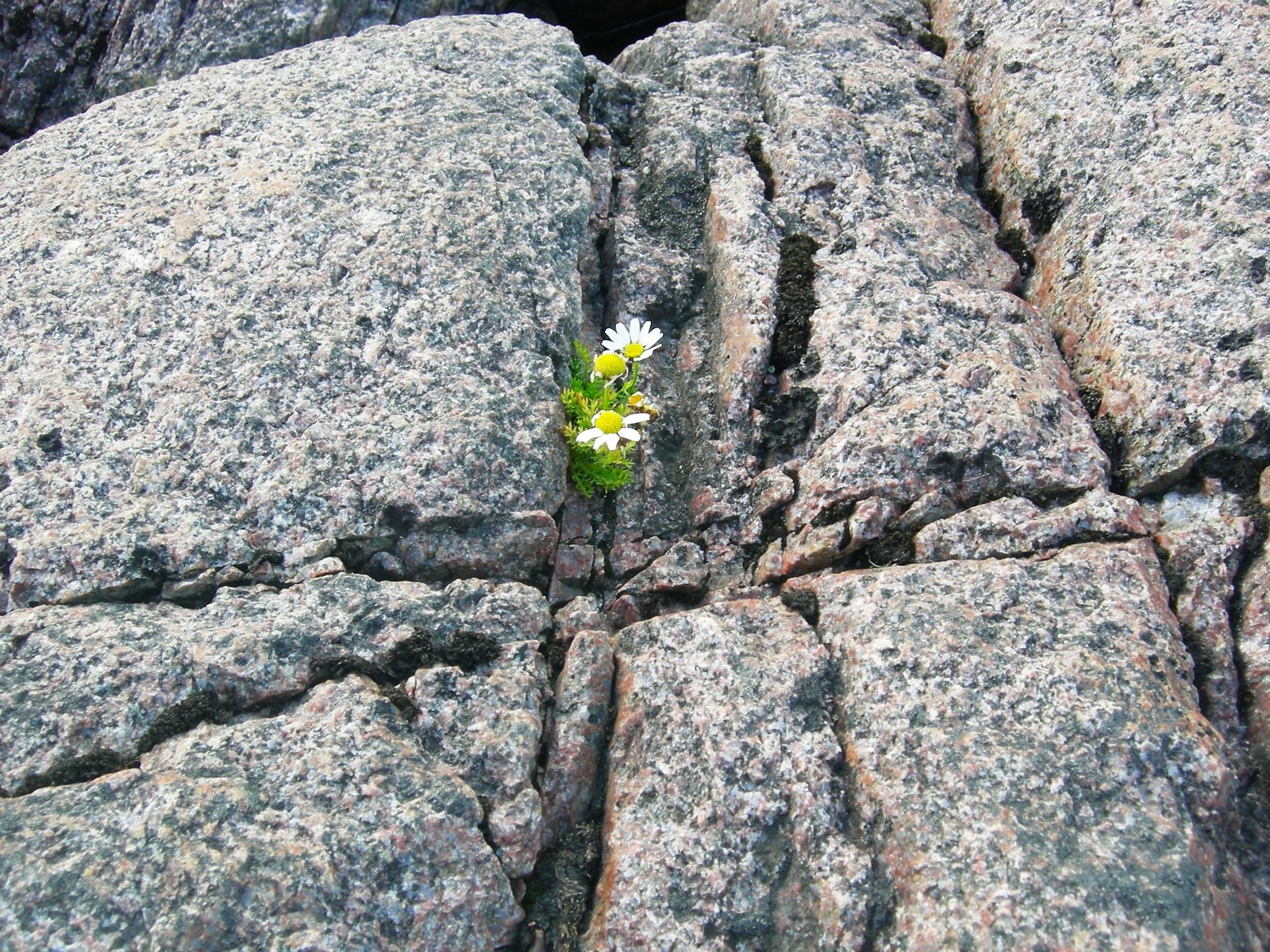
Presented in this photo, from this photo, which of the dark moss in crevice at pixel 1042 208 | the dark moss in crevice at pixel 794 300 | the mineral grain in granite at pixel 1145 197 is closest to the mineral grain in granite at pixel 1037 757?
the mineral grain in granite at pixel 1145 197

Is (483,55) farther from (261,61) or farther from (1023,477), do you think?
(1023,477)

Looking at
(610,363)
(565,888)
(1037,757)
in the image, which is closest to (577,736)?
(565,888)

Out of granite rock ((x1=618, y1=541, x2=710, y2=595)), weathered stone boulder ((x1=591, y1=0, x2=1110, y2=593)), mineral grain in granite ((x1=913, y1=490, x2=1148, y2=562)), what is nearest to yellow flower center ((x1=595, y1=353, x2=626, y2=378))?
weathered stone boulder ((x1=591, y1=0, x2=1110, y2=593))

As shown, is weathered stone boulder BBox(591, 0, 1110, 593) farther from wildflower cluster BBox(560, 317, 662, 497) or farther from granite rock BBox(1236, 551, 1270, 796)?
granite rock BBox(1236, 551, 1270, 796)

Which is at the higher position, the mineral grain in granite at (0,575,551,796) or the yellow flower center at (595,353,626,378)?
the yellow flower center at (595,353,626,378)

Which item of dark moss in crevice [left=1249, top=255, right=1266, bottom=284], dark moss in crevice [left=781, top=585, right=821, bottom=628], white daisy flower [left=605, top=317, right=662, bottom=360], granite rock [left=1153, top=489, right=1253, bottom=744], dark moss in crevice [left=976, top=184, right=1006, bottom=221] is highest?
dark moss in crevice [left=1249, top=255, right=1266, bottom=284]

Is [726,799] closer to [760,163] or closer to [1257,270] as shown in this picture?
[1257,270]
